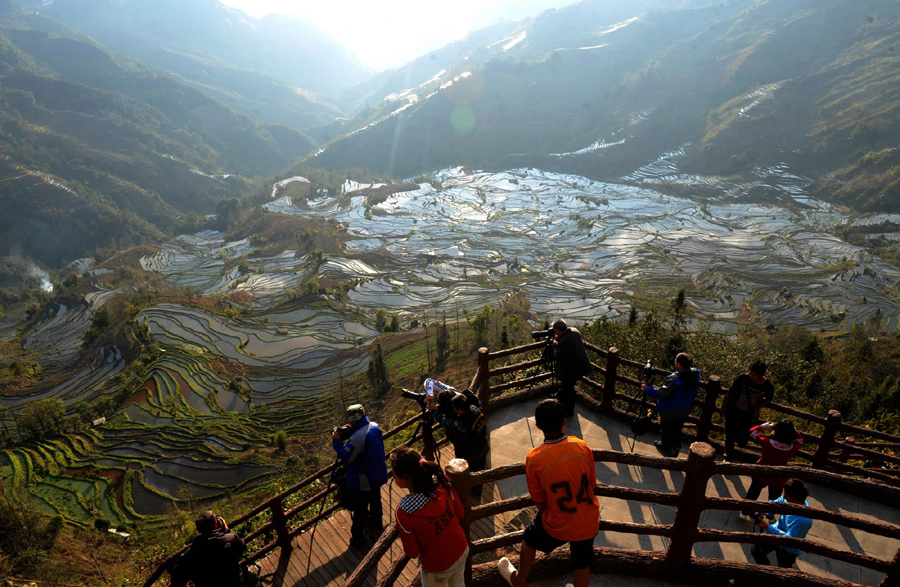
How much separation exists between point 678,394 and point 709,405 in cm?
65

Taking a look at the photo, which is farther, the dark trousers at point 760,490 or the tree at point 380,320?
the tree at point 380,320

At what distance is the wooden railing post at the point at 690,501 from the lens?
2939 mm

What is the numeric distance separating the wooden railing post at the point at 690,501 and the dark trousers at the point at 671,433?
1.83m

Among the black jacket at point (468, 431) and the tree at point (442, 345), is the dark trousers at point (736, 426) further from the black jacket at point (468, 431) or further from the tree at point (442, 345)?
the tree at point (442, 345)

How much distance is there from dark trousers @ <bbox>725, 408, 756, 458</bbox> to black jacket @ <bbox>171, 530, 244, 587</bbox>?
206 inches

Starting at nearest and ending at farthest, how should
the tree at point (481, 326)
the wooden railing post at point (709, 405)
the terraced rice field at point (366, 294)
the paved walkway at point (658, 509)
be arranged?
1. the paved walkway at point (658, 509)
2. the wooden railing post at point (709, 405)
3. the terraced rice field at point (366, 294)
4. the tree at point (481, 326)

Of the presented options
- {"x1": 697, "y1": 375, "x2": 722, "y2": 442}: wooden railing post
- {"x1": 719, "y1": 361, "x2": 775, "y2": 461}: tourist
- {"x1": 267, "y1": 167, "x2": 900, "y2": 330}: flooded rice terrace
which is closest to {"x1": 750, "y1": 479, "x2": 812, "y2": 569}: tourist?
{"x1": 719, "y1": 361, "x2": 775, "y2": 461}: tourist

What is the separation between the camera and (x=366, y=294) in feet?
119

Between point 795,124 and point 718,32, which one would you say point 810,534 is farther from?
point 718,32

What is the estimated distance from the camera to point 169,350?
2581 centimetres

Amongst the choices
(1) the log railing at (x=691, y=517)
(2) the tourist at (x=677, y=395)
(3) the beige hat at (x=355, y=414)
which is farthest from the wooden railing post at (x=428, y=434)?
(2) the tourist at (x=677, y=395)

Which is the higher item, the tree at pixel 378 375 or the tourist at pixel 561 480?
the tourist at pixel 561 480

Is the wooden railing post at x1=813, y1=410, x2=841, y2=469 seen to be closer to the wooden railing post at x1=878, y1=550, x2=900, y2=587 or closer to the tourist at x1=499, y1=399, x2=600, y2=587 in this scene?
the wooden railing post at x1=878, y1=550, x2=900, y2=587

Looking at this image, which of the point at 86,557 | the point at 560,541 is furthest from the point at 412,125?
the point at 560,541
